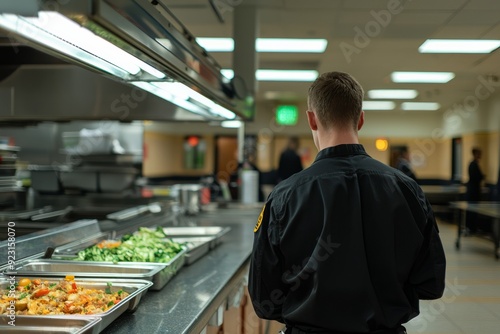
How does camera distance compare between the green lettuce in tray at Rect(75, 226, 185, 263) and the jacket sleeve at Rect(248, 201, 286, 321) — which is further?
the green lettuce in tray at Rect(75, 226, 185, 263)

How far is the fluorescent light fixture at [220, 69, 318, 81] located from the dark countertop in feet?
16.3

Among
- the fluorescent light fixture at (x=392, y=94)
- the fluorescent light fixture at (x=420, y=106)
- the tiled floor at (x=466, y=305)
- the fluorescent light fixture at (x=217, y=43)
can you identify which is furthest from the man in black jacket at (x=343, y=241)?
the fluorescent light fixture at (x=420, y=106)

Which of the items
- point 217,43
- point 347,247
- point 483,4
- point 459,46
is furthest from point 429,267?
point 459,46

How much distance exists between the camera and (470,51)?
20.3ft

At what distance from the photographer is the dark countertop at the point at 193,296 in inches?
61.9

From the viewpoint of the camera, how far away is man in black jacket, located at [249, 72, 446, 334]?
4.36 ft

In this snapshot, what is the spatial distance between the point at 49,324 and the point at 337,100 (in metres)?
1.08

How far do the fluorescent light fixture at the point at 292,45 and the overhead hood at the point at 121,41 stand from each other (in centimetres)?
356

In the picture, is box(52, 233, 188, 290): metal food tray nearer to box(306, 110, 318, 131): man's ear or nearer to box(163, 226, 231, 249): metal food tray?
box(163, 226, 231, 249): metal food tray

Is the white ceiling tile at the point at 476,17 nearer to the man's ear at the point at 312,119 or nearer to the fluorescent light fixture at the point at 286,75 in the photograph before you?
the fluorescent light fixture at the point at 286,75

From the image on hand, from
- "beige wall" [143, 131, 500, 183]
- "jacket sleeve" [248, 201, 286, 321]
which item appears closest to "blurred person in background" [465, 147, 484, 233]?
"beige wall" [143, 131, 500, 183]

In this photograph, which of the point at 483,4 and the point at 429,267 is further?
the point at 483,4

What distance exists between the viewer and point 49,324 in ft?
4.55

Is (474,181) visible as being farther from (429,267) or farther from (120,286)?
(120,286)
